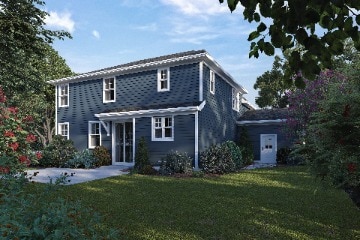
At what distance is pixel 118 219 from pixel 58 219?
4.18 meters

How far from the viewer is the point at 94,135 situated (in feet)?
74.7

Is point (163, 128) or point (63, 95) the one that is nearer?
point (163, 128)

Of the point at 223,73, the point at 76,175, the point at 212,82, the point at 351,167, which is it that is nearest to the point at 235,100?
the point at 223,73

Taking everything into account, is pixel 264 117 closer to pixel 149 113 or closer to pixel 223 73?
pixel 223 73

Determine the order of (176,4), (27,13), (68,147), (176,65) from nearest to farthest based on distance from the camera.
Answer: (176,4) < (27,13) < (176,65) < (68,147)

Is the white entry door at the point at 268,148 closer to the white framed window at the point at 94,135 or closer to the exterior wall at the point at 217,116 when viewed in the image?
the exterior wall at the point at 217,116

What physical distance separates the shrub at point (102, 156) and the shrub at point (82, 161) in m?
0.45

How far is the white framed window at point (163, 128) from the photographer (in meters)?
19.1

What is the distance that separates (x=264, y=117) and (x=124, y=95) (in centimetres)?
1134

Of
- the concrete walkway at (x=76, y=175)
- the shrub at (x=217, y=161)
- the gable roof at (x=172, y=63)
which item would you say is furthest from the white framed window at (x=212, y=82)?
the concrete walkway at (x=76, y=175)

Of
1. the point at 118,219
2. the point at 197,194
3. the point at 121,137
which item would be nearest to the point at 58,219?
the point at 118,219

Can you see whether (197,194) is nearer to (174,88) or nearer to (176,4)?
(176,4)

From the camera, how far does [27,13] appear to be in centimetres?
1448

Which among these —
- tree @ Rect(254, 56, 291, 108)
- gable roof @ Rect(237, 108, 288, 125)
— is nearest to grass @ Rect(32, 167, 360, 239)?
gable roof @ Rect(237, 108, 288, 125)
